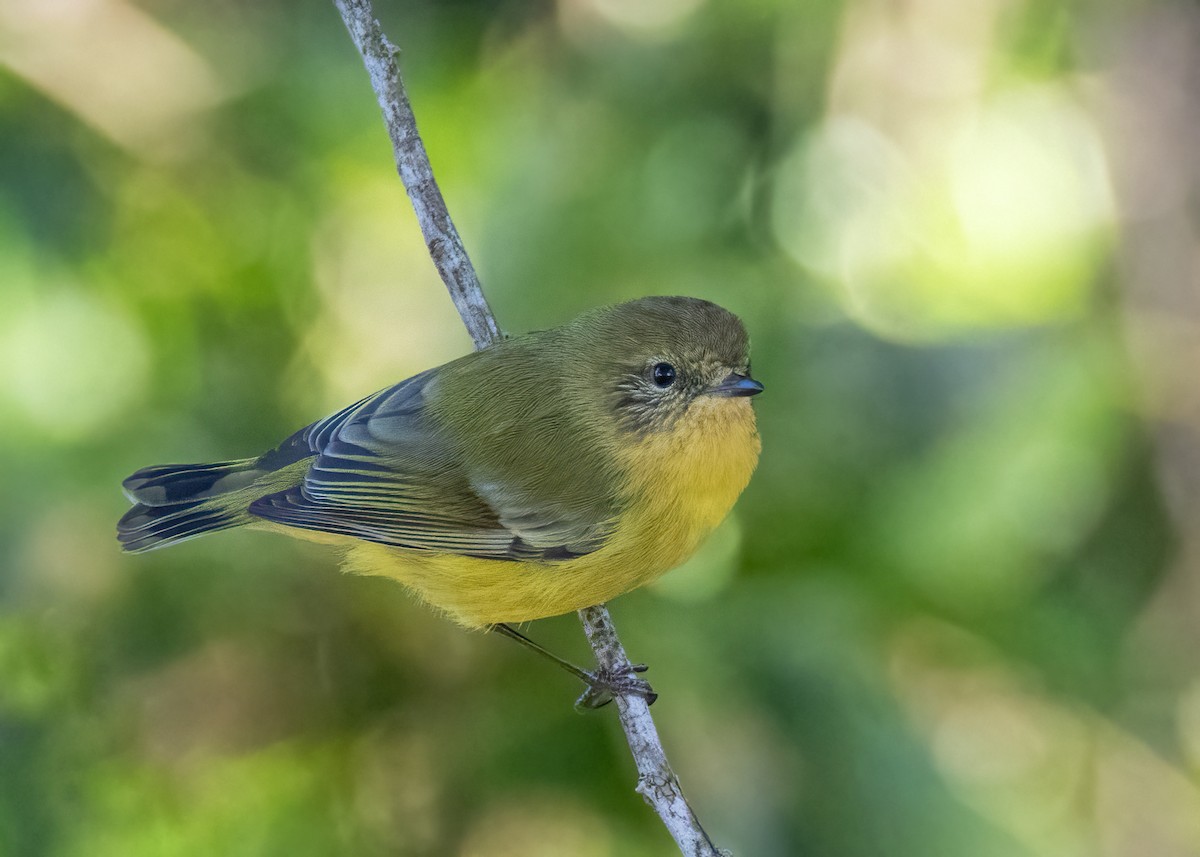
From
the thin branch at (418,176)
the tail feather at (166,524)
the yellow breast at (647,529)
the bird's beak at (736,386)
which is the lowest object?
the yellow breast at (647,529)

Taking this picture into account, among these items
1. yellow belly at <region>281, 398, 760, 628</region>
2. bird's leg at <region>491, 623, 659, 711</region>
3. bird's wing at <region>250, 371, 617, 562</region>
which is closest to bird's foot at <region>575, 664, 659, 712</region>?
bird's leg at <region>491, 623, 659, 711</region>

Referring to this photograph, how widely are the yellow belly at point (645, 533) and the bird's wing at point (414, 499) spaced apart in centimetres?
5

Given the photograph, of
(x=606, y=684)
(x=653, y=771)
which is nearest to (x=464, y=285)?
(x=606, y=684)

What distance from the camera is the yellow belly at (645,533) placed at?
279 centimetres

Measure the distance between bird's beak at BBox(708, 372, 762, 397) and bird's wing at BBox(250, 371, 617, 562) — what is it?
→ 391 mm

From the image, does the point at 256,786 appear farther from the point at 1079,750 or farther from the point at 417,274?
the point at 1079,750

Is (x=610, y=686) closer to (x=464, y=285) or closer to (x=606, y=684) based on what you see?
(x=606, y=684)

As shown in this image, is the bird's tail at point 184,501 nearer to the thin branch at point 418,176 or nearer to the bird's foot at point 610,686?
the thin branch at point 418,176

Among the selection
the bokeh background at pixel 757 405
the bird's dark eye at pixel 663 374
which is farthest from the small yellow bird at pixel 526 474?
the bokeh background at pixel 757 405

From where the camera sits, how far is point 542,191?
3.38 metres

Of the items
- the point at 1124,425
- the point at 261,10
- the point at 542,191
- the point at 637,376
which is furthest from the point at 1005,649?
the point at 261,10

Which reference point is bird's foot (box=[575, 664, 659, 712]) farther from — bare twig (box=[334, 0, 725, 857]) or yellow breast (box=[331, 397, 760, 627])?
yellow breast (box=[331, 397, 760, 627])

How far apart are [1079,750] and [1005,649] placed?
15.6 inches

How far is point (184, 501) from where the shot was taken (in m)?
3.00
